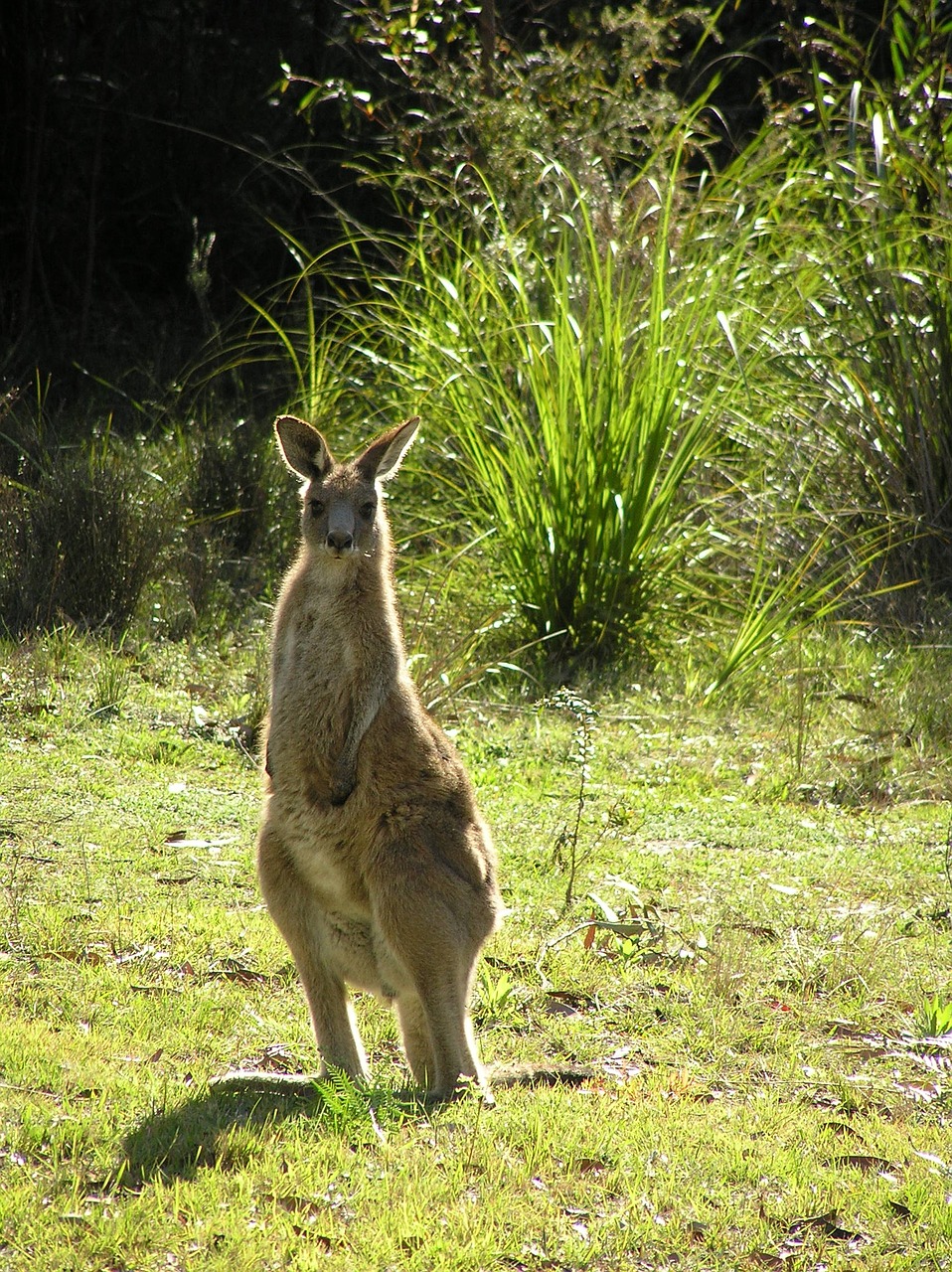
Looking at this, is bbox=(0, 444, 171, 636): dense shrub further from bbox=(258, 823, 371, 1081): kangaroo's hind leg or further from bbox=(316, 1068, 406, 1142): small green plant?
bbox=(316, 1068, 406, 1142): small green plant

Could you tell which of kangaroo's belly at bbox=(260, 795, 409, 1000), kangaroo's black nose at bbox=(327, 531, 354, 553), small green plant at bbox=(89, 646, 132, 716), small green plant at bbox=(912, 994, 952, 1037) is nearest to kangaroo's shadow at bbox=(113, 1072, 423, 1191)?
kangaroo's belly at bbox=(260, 795, 409, 1000)

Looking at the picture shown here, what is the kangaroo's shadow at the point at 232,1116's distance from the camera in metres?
2.82

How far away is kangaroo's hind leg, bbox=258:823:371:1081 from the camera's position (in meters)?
3.30

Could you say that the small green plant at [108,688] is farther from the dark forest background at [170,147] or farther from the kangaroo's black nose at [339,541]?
the dark forest background at [170,147]

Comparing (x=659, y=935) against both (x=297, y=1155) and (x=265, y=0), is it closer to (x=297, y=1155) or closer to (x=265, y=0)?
(x=297, y=1155)

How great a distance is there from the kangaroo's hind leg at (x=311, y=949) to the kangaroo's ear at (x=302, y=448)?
102 cm

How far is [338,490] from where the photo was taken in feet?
12.2

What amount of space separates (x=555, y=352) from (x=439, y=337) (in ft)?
3.57

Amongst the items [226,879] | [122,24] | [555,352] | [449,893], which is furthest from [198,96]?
[449,893]

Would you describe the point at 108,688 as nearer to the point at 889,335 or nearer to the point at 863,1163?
the point at 863,1163

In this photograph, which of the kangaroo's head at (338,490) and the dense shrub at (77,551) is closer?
the kangaroo's head at (338,490)

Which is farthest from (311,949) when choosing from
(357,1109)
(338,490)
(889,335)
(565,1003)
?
(889,335)

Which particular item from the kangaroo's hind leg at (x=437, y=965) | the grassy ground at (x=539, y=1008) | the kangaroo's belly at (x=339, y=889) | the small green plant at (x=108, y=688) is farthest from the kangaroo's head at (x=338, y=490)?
the small green plant at (x=108, y=688)

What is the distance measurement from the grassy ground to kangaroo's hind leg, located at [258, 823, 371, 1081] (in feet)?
0.41
